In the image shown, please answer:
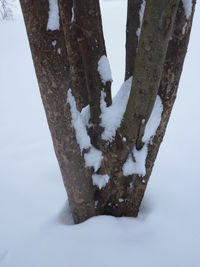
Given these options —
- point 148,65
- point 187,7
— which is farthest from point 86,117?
point 187,7

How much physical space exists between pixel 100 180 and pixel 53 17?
3.27ft

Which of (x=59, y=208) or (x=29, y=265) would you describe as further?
(x=59, y=208)

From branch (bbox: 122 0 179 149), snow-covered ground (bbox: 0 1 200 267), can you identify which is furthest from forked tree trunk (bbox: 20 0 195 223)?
snow-covered ground (bbox: 0 1 200 267)

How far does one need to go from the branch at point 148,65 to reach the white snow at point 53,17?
421mm

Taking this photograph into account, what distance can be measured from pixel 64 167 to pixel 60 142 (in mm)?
170

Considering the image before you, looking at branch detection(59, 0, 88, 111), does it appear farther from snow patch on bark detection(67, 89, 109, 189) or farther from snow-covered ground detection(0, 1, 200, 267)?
snow-covered ground detection(0, 1, 200, 267)

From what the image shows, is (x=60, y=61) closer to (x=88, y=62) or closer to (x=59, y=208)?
(x=88, y=62)

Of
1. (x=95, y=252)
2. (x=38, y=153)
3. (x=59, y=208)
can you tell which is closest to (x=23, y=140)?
(x=38, y=153)

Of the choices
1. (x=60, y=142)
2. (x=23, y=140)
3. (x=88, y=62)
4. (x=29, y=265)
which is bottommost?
(x=23, y=140)

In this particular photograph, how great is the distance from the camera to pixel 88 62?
172 centimetres

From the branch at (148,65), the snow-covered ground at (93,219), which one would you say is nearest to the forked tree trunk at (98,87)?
the branch at (148,65)

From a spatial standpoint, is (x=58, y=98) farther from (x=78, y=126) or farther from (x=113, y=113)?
(x=113, y=113)

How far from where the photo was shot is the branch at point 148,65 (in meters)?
1.38

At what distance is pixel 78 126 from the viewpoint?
1.72 m
